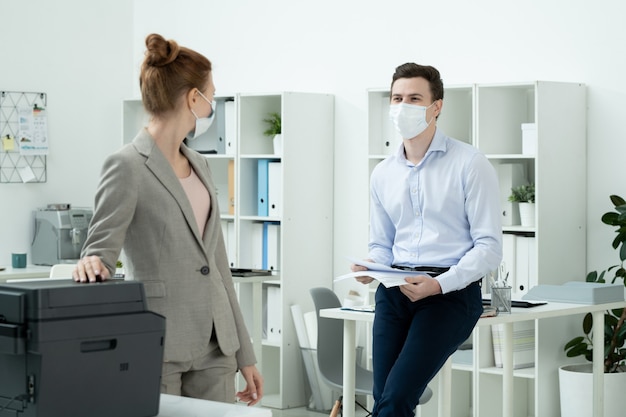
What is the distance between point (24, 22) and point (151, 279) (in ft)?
15.2

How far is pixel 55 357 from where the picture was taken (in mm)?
1729

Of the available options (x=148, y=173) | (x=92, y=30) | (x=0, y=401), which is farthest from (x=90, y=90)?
(x=0, y=401)

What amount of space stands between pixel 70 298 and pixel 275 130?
4175 mm

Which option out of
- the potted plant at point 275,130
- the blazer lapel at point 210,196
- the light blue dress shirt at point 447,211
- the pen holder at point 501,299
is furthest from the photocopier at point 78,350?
the potted plant at point 275,130

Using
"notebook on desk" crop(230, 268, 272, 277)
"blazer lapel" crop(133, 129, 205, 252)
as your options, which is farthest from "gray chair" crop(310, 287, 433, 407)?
"blazer lapel" crop(133, 129, 205, 252)

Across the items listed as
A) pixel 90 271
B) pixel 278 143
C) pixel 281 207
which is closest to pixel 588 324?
pixel 281 207

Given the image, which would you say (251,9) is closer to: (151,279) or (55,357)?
(151,279)

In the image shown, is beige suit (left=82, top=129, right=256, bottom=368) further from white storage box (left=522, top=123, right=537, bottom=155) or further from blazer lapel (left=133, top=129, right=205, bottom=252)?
white storage box (left=522, top=123, right=537, bottom=155)

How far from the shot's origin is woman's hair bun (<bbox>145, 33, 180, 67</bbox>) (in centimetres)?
220

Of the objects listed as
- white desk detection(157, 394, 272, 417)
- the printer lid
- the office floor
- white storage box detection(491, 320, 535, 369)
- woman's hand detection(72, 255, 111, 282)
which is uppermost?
woman's hand detection(72, 255, 111, 282)

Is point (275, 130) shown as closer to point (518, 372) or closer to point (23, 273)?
point (23, 273)

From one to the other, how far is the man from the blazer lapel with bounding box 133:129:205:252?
986mm

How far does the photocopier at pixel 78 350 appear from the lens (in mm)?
1726

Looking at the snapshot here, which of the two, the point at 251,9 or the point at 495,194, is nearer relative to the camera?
the point at 495,194
